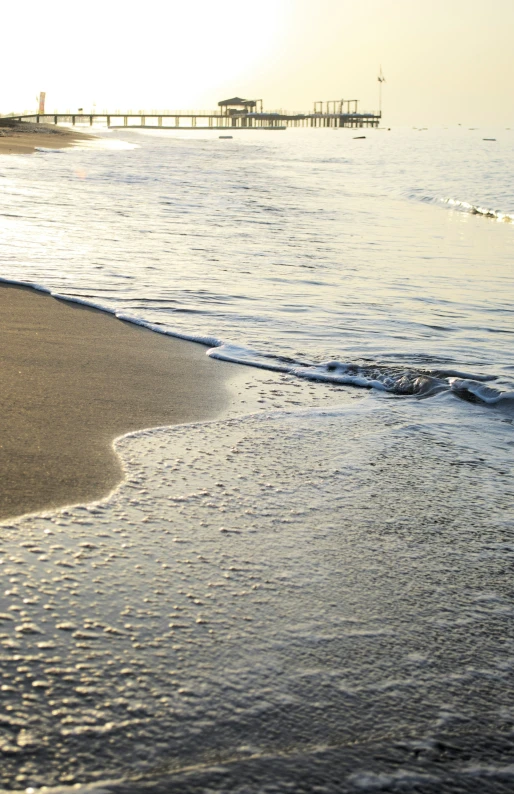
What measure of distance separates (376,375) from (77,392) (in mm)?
1650

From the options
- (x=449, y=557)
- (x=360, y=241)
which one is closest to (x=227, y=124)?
(x=360, y=241)

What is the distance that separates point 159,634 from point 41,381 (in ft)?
6.76

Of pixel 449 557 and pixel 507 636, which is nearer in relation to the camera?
pixel 507 636

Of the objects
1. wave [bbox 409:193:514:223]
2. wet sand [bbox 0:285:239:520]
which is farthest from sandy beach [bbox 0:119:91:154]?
wet sand [bbox 0:285:239:520]

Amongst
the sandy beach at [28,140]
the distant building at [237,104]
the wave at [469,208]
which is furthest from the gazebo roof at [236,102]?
the wave at [469,208]

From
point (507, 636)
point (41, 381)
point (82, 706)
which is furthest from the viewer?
point (41, 381)

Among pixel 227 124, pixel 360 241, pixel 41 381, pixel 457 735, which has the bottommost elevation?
pixel 457 735

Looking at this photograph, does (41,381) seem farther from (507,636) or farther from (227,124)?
(227,124)

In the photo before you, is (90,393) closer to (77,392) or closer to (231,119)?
(77,392)

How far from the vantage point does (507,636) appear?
1.92m

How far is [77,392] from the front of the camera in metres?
3.56

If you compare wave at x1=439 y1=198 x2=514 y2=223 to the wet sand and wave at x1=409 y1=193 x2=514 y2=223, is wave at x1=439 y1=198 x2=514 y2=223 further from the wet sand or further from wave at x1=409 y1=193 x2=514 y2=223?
the wet sand

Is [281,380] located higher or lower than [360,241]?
lower

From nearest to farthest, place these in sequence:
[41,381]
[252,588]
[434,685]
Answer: [434,685] < [252,588] < [41,381]
